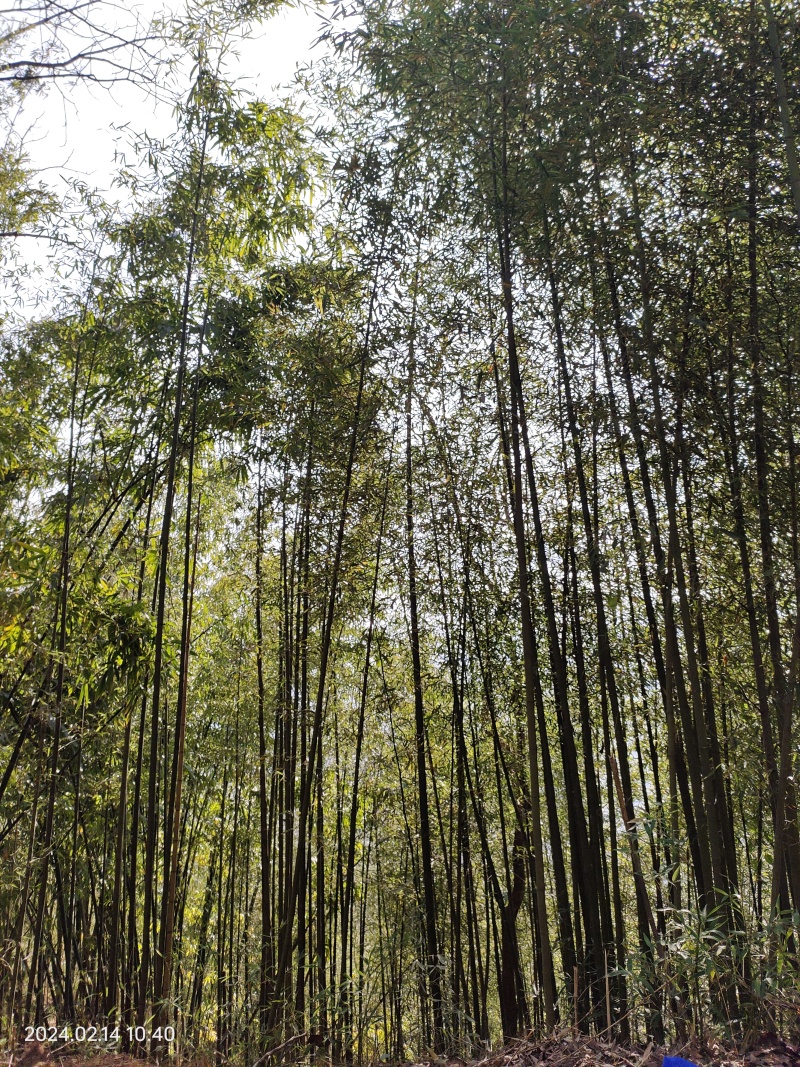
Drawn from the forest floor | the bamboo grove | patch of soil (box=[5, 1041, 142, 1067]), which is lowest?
patch of soil (box=[5, 1041, 142, 1067])

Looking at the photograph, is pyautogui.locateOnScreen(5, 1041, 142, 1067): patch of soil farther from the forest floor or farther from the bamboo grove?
the bamboo grove

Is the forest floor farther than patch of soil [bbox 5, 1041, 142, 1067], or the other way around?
patch of soil [bbox 5, 1041, 142, 1067]

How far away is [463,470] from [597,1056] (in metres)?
2.98

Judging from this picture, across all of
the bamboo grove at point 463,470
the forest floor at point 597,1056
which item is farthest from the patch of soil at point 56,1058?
the bamboo grove at point 463,470

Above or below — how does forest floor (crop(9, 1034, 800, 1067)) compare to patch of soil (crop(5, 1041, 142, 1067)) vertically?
above

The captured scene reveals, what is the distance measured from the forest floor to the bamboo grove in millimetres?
154

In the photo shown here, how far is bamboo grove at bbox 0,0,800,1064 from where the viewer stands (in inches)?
122

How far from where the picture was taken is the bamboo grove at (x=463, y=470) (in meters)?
3.09

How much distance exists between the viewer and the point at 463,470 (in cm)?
448

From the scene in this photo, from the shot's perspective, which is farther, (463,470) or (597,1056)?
(463,470)

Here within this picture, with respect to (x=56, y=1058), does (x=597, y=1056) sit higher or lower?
higher

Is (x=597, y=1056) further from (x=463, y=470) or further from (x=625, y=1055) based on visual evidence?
(x=463, y=470)

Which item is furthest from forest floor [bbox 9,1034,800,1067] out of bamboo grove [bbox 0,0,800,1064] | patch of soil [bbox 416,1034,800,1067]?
bamboo grove [bbox 0,0,800,1064]

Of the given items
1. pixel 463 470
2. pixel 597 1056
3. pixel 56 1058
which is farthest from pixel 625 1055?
pixel 463 470
